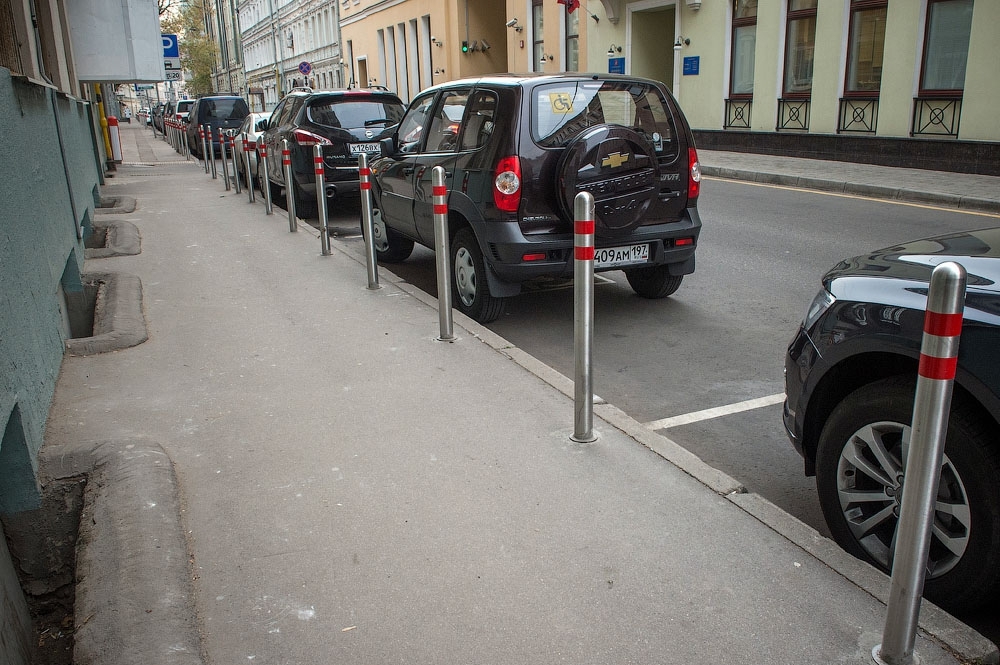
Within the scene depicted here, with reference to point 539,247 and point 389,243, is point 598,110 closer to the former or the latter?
point 539,247

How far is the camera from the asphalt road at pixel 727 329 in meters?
4.41

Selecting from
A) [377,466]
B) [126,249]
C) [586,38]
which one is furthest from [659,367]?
[586,38]

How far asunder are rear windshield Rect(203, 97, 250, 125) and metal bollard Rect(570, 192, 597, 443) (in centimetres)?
2600

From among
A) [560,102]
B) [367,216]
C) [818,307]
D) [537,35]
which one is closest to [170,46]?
[537,35]

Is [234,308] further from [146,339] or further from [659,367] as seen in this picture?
[659,367]

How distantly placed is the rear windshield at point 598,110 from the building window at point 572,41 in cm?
2152

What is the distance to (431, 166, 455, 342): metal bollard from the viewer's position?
5.47 m

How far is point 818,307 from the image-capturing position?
10.8 ft

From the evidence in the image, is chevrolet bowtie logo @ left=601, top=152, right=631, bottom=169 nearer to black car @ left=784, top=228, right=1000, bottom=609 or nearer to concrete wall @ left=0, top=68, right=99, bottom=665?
black car @ left=784, top=228, right=1000, bottom=609

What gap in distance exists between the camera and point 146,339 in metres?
6.04

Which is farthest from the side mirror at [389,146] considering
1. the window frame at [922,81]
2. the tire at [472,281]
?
the window frame at [922,81]

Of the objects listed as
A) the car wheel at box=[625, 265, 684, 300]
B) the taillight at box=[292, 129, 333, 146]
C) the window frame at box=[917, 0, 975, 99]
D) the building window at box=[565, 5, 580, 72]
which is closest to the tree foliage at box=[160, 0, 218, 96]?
the building window at box=[565, 5, 580, 72]

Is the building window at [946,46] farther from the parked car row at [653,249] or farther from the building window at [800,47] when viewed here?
the parked car row at [653,249]

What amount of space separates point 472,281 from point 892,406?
4.01 m
